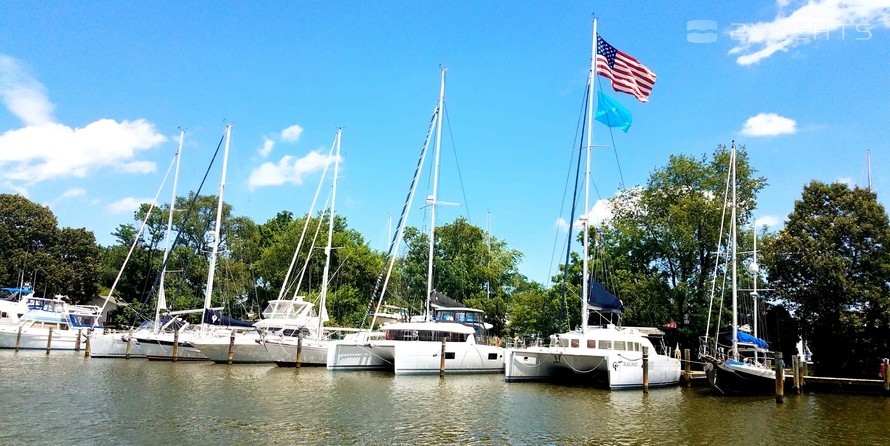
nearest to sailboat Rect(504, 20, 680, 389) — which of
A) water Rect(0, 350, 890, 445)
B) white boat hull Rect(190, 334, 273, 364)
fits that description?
water Rect(0, 350, 890, 445)

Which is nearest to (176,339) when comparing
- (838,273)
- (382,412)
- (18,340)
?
(18,340)

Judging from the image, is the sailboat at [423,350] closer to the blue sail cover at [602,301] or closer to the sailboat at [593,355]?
the sailboat at [593,355]

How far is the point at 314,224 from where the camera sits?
65.2 meters

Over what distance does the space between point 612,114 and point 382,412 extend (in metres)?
18.6

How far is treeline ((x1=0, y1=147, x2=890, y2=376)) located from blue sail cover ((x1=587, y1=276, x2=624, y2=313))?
220 centimetres

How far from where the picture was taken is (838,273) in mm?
34531

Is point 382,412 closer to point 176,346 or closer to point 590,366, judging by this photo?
point 590,366

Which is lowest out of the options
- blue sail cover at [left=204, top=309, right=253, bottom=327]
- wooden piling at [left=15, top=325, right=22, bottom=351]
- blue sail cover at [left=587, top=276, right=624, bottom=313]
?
wooden piling at [left=15, top=325, right=22, bottom=351]

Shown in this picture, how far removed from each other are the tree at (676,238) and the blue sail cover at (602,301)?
10789mm

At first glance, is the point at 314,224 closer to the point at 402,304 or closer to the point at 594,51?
the point at 402,304

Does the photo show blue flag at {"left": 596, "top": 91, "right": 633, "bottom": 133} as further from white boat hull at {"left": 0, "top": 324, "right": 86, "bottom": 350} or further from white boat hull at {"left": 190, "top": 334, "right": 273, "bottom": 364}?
white boat hull at {"left": 0, "top": 324, "right": 86, "bottom": 350}

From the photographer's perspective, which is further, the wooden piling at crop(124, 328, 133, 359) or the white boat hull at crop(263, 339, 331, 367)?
the wooden piling at crop(124, 328, 133, 359)

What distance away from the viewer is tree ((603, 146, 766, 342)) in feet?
139

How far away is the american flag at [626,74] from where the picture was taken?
29.1 meters
